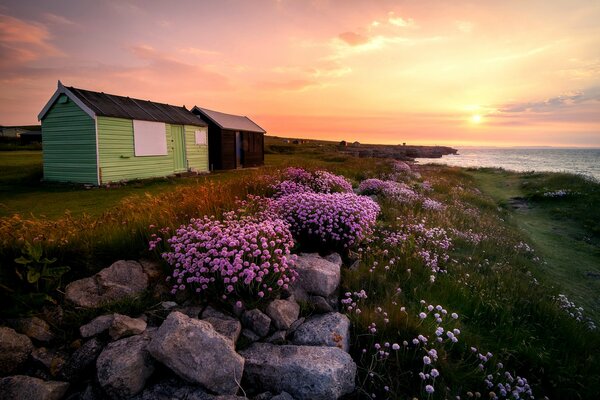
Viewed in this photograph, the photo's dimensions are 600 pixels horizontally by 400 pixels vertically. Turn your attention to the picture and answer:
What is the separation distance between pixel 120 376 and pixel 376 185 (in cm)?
1107

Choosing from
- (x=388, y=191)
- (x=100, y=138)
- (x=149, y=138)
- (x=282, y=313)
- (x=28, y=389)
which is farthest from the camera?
(x=149, y=138)

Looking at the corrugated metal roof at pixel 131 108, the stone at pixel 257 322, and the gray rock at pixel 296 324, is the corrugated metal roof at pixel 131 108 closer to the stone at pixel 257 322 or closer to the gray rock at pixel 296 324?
the stone at pixel 257 322

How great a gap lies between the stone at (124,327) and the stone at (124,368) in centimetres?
11

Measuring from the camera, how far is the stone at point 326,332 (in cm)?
359

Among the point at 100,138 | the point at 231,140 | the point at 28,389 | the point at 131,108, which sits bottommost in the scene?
the point at 28,389

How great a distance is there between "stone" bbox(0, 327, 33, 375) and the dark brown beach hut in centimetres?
2502

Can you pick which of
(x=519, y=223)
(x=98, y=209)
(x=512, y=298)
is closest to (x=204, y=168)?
(x=98, y=209)

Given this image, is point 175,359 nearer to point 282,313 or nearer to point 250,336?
point 250,336

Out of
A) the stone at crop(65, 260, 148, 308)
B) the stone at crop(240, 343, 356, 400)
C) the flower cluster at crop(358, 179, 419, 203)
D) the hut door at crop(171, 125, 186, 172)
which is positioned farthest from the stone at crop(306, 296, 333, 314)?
the hut door at crop(171, 125, 186, 172)

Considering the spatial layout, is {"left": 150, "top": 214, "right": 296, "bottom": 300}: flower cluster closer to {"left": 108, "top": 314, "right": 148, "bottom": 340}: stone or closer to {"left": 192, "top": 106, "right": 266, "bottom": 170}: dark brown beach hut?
{"left": 108, "top": 314, "right": 148, "bottom": 340}: stone

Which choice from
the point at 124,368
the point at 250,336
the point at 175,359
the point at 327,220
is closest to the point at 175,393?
the point at 175,359

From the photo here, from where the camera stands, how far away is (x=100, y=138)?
16812mm

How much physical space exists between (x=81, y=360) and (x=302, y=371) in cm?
209

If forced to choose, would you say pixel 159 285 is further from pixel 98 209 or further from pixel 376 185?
pixel 376 185
